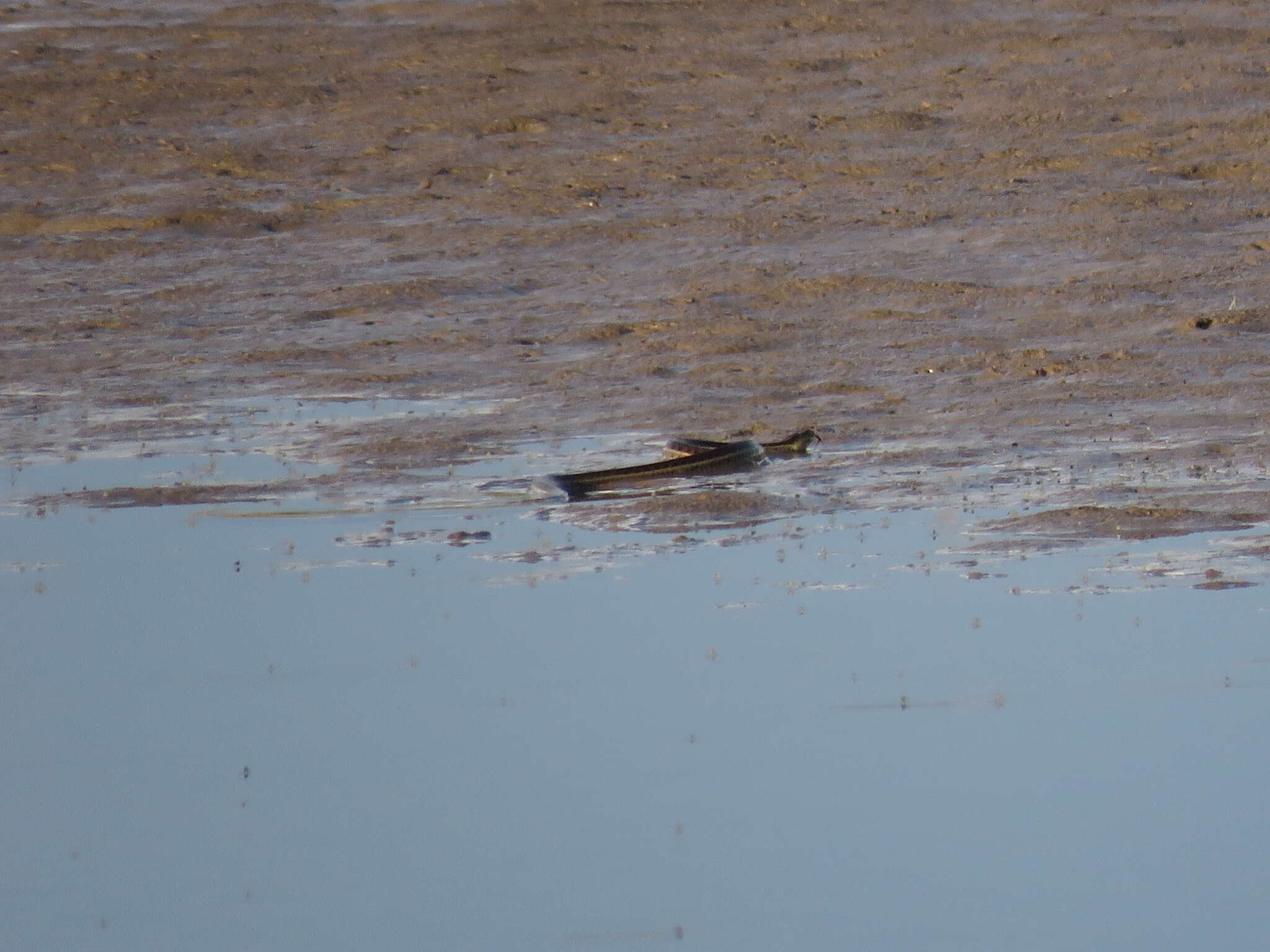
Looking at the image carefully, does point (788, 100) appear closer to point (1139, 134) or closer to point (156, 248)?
point (1139, 134)

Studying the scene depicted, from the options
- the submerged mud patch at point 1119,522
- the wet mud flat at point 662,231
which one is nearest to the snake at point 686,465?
the wet mud flat at point 662,231

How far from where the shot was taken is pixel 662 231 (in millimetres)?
13352

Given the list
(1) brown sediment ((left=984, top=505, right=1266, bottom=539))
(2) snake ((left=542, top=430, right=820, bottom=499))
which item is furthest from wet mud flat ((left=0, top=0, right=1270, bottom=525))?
(2) snake ((left=542, top=430, right=820, bottom=499))

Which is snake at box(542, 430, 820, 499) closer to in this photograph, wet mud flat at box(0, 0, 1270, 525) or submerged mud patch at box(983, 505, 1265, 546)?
wet mud flat at box(0, 0, 1270, 525)

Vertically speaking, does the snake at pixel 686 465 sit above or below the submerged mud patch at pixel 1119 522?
above

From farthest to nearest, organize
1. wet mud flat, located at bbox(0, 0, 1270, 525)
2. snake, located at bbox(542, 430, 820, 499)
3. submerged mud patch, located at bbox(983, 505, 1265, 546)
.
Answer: wet mud flat, located at bbox(0, 0, 1270, 525) → snake, located at bbox(542, 430, 820, 499) → submerged mud patch, located at bbox(983, 505, 1265, 546)

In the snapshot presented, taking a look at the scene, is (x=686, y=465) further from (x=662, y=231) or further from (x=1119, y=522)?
(x=662, y=231)

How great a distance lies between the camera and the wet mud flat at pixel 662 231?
9.99 m

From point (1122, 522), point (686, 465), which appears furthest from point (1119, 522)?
point (686, 465)

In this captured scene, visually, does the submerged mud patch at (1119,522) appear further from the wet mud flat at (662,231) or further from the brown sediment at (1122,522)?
the wet mud flat at (662,231)

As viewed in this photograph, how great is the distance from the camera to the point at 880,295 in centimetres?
1191

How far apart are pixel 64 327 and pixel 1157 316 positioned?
5570 millimetres

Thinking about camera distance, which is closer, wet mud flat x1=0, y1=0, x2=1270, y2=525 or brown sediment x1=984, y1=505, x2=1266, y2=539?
brown sediment x1=984, y1=505, x2=1266, y2=539

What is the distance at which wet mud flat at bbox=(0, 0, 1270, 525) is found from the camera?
9992mm
